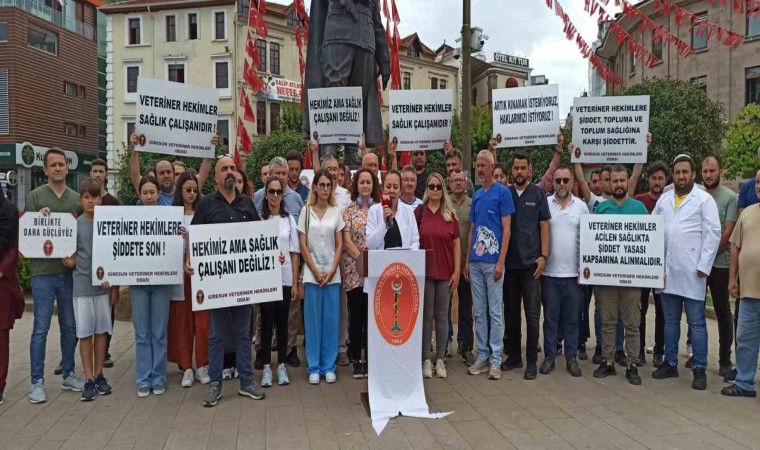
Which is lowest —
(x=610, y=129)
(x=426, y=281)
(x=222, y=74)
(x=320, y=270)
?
(x=426, y=281)

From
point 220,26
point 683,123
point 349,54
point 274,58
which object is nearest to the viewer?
point 349,54

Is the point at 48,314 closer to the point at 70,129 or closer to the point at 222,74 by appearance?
the point at 222,74

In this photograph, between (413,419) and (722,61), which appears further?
(722,61)

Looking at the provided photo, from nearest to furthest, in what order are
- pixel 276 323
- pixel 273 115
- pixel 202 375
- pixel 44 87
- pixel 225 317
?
pixel 225 317 < pixel 202 375 < pixel 276 323 < pixel 44 87 < pixel 273 115

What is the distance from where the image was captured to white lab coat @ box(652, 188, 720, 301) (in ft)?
18.5

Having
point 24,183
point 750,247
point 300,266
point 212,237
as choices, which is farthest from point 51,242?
point 24,183

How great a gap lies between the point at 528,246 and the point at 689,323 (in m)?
1.75

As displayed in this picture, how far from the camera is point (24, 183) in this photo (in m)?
36.2

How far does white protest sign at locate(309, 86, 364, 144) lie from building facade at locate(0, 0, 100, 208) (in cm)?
3298

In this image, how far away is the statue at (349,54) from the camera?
7.91 meters

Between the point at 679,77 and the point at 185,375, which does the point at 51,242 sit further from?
the point at 679,77

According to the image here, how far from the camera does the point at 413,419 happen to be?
187 inches

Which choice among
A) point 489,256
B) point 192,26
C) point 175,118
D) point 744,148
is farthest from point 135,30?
point 489,256

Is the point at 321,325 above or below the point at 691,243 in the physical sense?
below
